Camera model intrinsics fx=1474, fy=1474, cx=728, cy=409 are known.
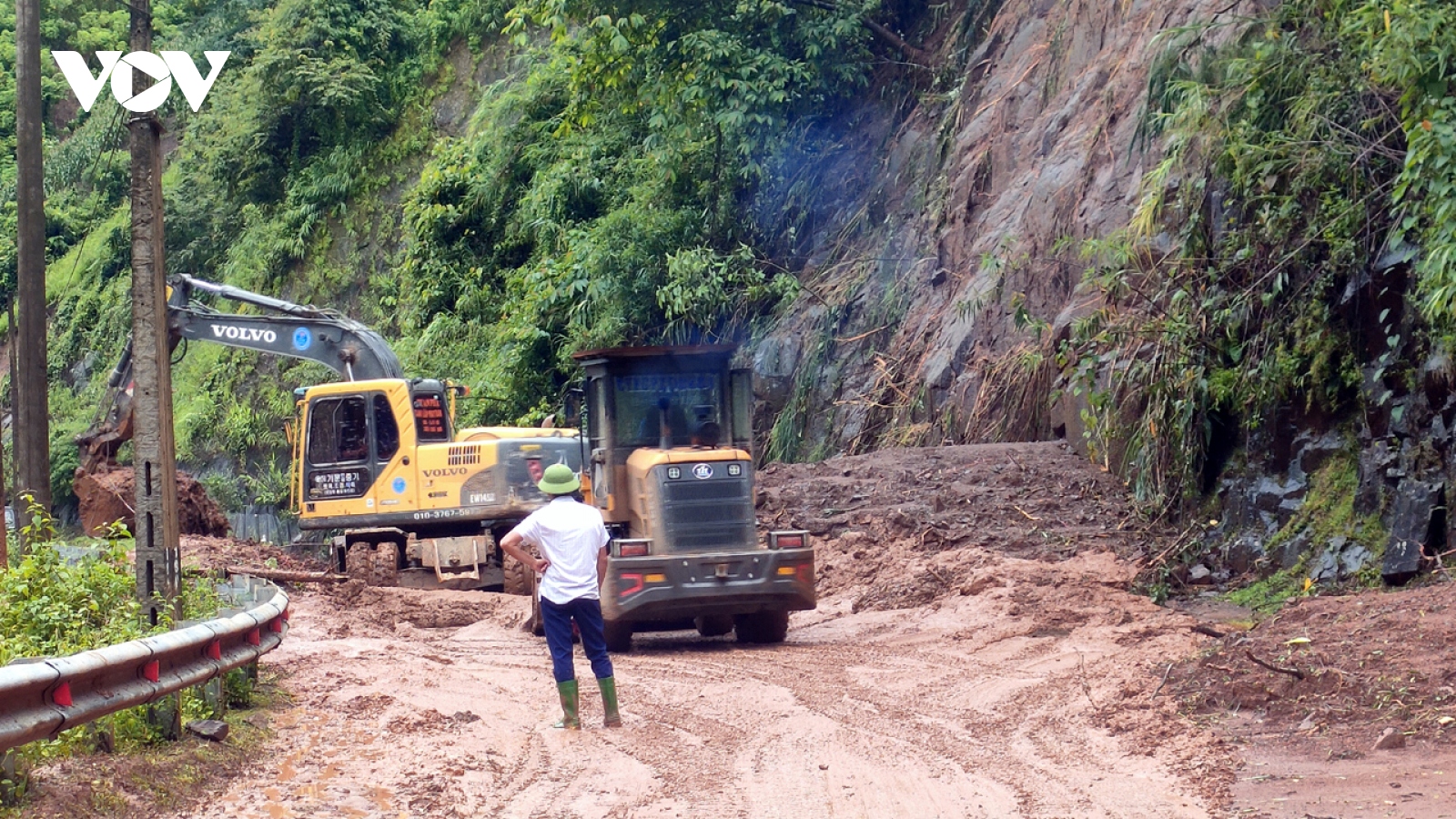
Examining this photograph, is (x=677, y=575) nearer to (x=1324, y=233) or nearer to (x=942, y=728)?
(x=942, y=728)

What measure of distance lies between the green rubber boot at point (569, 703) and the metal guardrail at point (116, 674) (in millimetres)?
1925

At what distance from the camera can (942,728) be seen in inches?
359

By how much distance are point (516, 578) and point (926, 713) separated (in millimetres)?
9971

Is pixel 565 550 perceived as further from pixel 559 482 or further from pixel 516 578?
pixel 516 578

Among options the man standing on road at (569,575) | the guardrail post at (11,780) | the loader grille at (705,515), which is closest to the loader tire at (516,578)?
the loader grille at (705,515)

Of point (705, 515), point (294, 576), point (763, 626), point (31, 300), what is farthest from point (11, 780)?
point (294, 576)

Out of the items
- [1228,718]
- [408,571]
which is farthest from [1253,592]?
[408,571]

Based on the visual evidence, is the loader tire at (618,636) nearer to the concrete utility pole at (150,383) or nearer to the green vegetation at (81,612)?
the green vegetation at (81,612)

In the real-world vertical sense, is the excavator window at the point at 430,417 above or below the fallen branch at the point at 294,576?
above

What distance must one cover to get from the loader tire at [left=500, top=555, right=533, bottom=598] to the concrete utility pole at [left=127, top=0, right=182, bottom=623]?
938cm

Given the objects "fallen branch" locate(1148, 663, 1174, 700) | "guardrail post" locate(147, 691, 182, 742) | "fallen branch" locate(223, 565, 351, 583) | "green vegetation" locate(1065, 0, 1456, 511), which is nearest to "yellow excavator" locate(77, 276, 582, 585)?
"fallen branch" locate(223, 565, 351, 583)

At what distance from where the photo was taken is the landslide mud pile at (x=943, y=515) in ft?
51.9

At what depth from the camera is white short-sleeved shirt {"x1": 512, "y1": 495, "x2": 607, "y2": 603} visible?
9.66 meters

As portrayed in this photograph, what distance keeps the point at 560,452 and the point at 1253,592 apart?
9296 mm
